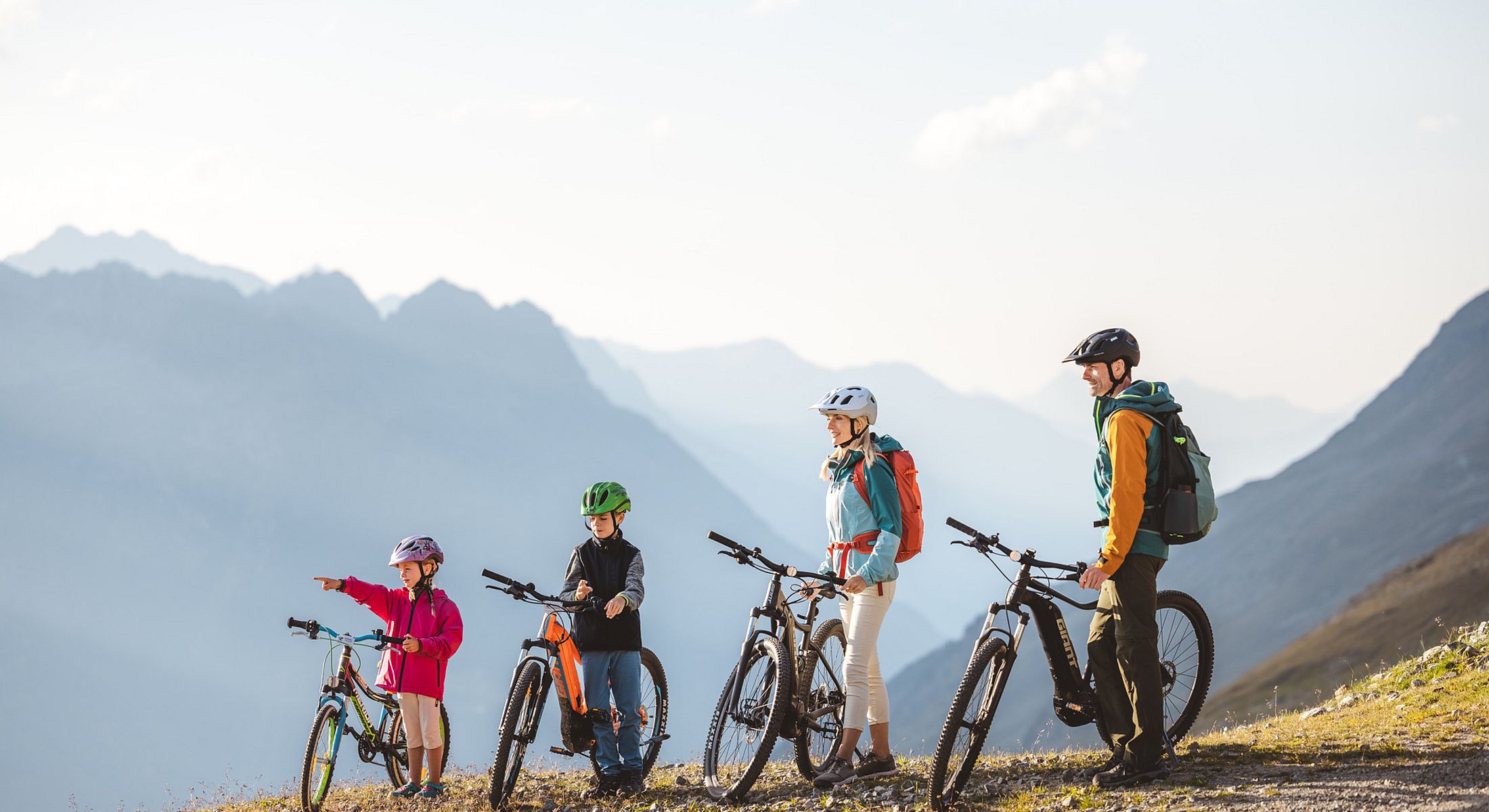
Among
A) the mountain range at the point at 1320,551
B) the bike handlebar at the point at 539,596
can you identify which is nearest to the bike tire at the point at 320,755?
the bike handlebar at the point at 539,596

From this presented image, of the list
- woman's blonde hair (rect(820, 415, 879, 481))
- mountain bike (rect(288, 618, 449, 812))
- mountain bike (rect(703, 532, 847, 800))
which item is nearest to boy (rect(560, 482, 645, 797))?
mountain bike (rect(703, 532, 847, 800))

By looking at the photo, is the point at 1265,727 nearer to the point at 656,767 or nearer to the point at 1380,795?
the point at 1380,795

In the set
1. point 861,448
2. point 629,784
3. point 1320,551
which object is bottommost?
point 629,784

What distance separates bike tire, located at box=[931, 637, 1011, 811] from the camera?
7.92 m

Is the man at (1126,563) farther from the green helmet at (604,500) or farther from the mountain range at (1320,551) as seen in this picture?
the mountain range at (1320,551)

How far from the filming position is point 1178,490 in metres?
7.86

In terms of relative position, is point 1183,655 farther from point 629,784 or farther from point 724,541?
point 629,784

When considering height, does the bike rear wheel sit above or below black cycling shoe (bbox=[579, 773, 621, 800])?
above

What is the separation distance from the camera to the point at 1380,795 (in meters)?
7.39

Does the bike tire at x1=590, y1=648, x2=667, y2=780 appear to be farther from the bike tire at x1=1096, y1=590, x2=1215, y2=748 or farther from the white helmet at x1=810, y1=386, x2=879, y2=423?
the bike tire at x1=1096, y1=590, x2=1215, y2=748

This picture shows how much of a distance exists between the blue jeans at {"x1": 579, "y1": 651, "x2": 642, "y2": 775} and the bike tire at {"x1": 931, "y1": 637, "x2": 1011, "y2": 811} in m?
2.75

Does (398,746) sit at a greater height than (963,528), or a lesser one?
lesser

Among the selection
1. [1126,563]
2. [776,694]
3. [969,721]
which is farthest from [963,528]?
[776,694]

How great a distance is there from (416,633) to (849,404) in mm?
4152
